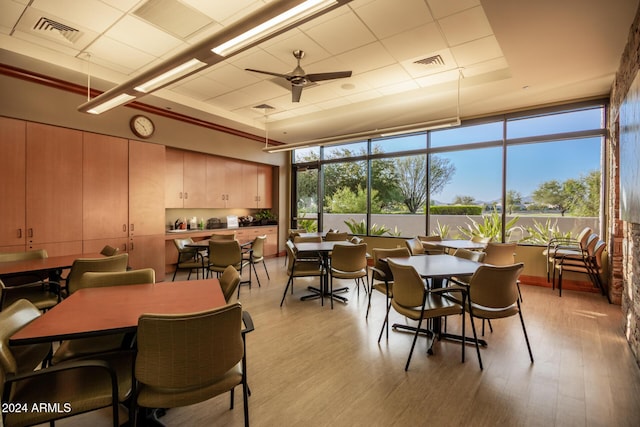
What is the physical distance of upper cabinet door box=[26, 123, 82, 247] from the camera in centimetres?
432

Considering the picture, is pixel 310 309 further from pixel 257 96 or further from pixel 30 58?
pixel 30 58

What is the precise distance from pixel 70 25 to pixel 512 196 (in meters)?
7.34

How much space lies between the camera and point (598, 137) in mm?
5215

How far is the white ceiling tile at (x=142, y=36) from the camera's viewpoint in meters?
3.44

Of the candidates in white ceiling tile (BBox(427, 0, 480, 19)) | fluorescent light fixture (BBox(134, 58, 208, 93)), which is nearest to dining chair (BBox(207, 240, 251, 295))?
fluorescent light fixture (BBox(134, 58, 208, 93))

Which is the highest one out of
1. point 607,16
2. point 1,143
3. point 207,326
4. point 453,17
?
point 453,17

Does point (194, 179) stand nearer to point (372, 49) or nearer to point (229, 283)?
point (372, 49)

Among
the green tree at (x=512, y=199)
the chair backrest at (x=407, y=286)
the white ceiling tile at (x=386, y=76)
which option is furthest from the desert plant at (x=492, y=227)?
the chair backrest at (x=407, y=286)

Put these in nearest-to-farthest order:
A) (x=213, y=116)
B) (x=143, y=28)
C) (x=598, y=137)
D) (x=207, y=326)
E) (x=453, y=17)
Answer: (x=207, y=326)
(x=453, y=17)
(x=143, y=28)
(x=598, y=137)
(x=213, y=116)

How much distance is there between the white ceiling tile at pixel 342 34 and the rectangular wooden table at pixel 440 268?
271cm

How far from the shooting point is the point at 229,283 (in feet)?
7.78

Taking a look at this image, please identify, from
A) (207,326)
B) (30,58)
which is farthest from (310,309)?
(30,58)

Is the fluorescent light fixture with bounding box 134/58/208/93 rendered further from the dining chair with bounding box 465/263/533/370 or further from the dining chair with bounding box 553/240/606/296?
the dining chair with bounding box 553/240/606/296

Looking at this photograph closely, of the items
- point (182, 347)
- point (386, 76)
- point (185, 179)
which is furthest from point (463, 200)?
point (182, 347)
